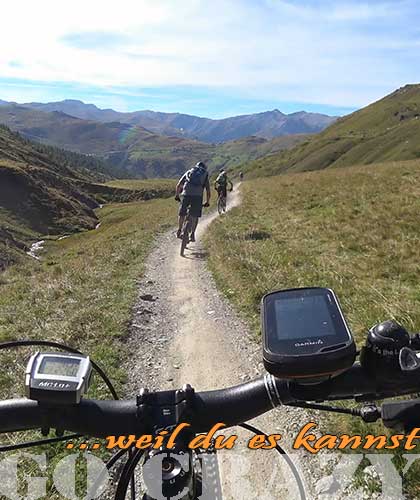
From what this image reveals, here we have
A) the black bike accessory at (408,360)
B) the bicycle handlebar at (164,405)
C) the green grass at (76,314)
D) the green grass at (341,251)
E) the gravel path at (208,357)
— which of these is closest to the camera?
the black bike accessory at (408,360)

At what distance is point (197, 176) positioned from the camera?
1778 cm

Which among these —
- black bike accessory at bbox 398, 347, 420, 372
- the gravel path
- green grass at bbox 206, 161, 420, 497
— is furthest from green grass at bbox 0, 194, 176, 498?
black bike accessory at bbox 398, 347, 420, 372

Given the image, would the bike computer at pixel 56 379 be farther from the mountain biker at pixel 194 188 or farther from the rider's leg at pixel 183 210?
the rider's leg at pixel 183 210

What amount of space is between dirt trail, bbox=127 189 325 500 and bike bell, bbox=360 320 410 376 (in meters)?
3.33

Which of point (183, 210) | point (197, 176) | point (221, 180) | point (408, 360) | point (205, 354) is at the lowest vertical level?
point (205, 354)

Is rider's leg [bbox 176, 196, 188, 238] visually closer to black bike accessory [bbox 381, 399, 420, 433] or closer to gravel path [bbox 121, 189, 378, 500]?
gravel path [bbox 121, 189, 378, 500]

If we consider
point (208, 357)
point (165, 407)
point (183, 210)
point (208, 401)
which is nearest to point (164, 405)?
point (165, 407)

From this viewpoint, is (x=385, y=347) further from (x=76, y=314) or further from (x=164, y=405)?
(x=76, y=314)

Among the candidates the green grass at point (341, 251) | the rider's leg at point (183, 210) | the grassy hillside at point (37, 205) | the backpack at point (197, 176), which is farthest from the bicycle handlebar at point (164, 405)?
the grassy hillside at point (37, 205)

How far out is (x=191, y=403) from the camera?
6.70 ft

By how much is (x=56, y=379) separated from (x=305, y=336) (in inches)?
44.3

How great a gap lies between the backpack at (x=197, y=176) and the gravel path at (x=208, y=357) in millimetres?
3829

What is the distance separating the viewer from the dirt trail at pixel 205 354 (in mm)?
5066

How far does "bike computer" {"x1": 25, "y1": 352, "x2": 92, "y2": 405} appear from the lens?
199 centimetres
